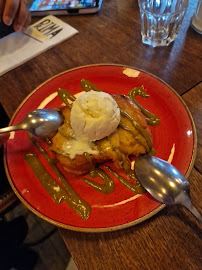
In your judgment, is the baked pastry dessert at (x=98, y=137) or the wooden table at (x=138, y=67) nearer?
the wooden table at (x=138, y=67)

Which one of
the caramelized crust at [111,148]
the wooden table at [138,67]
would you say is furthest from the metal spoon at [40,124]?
the wooden table at [138,67]

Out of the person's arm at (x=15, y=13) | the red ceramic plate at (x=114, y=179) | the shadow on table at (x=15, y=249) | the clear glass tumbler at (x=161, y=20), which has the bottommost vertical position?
the shadow on table at (x=15, y=249)

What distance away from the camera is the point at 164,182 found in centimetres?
70

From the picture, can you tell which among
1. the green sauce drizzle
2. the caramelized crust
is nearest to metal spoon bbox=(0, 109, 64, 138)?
the caramelized crust

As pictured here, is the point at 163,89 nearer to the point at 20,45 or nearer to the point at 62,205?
the point at 62,205

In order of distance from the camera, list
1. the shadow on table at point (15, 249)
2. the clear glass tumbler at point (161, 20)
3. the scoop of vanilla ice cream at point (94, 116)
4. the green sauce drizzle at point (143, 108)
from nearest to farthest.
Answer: the scoop of vanilla ice cream at point (94, 116) < the green sauce drizzle at point (143, 108) < the clear glass tumbler at point (161, 20) < the shadow on table at point (15, 249)

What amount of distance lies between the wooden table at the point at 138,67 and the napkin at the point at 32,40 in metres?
0.04

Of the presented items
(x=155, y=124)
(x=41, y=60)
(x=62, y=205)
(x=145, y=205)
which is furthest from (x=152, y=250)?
(x=41, y=60)

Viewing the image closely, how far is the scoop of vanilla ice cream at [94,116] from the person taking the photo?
78 centimetres

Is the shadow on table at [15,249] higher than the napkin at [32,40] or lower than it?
lower

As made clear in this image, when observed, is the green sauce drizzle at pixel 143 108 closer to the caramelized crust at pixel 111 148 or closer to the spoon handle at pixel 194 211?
the caramelized crust at pixel 111 148

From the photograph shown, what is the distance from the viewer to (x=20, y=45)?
4.30 feet

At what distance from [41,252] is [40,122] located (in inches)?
43.3

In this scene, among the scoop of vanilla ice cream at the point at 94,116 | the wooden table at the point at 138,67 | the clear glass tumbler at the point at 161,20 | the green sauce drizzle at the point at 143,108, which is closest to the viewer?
the wooden table at the point at 138,67
